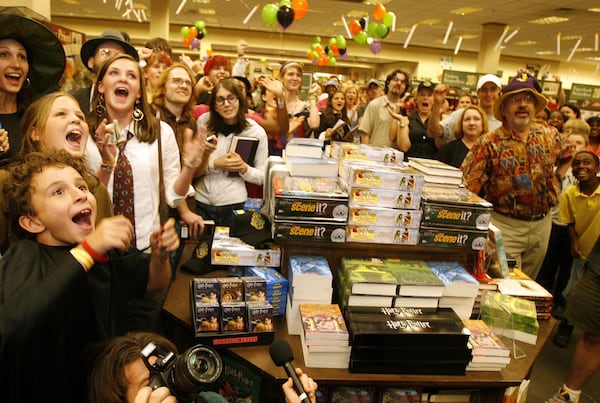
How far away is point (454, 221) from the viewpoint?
1999mm

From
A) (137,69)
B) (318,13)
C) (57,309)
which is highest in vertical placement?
(318,13)

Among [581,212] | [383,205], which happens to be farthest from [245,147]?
[581,212]

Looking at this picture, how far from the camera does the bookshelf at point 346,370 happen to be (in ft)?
5.31

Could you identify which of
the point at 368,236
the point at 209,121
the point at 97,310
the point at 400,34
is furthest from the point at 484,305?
the point at 400,34

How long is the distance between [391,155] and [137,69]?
1405mm

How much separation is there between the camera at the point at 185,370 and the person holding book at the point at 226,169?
1627 mm

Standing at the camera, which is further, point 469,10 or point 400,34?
point 400,34

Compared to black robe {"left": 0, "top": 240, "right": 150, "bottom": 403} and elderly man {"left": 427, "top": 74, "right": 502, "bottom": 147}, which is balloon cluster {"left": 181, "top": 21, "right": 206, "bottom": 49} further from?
black robe {"left": 0, "top": 240, "right": 150, "bottom": 403}

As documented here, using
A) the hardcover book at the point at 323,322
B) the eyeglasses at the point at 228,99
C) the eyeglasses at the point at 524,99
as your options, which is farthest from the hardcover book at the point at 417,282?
the eyeglasses at the point at 228,99

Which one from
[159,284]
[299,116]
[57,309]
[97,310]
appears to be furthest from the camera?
[299,116]

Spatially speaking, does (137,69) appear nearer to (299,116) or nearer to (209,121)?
(209,121)

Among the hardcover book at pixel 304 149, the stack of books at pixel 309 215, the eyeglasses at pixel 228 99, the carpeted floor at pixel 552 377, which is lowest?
the carpeted floor at pixel 552 377

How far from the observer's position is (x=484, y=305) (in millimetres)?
2004

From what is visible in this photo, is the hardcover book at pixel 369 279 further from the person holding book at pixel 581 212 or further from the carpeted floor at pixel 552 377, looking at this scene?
the person holding book at pixel 581 212
